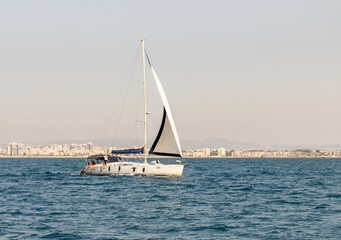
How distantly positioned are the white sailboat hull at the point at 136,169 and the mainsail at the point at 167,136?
5.39 ft

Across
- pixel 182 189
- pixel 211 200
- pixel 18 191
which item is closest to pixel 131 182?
pixel 182 189

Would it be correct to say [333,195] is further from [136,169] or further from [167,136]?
[136,169]

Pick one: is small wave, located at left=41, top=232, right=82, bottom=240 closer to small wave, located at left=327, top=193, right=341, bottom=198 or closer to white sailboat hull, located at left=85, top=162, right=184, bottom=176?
small wave, located at left=327, top=193, right=341, bottom=198

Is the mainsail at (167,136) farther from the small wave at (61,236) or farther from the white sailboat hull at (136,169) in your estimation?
the small wave at (61,236)

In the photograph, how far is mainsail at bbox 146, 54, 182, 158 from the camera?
63281mm

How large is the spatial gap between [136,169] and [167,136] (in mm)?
5663

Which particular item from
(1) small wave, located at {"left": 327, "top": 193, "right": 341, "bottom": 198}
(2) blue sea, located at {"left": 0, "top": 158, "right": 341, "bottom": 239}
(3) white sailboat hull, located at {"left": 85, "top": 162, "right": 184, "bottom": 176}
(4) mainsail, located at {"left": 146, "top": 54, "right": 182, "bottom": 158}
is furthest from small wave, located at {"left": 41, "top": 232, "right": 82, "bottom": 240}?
(4) mainsail, located at {"left": 146, "top": 54, "right": 182, "bottom": 158}

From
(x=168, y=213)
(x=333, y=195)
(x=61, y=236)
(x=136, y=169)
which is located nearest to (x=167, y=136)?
(x=136, y=169)

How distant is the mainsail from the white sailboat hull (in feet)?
5.39

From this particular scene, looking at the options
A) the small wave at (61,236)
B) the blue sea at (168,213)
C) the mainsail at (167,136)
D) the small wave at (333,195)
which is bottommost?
the small wave at (61,236)

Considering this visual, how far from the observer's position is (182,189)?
2014 inches

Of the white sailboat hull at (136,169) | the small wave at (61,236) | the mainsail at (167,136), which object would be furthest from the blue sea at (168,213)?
the mainsail at (167,136)

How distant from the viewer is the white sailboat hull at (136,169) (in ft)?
207

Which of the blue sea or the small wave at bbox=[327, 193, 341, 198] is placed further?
the small wave at bbox=[327, 193, 341, 198]
